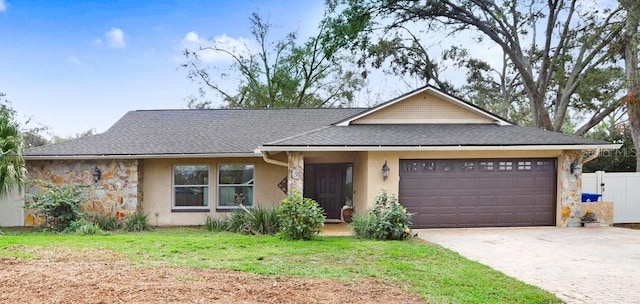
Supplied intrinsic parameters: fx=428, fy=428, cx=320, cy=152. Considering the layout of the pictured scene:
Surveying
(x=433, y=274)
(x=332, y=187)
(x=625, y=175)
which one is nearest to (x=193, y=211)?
(x=332, y=187)

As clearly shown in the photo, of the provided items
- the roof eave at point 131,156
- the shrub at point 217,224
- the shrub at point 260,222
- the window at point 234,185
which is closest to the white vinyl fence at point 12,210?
the roof eave at point 131,156

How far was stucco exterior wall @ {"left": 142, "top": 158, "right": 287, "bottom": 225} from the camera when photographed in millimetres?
13484

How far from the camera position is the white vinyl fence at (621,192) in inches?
571

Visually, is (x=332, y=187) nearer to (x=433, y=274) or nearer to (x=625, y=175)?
(x=433, y=274)

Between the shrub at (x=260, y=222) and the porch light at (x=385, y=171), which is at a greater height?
the porch light at (x=385, y=171)

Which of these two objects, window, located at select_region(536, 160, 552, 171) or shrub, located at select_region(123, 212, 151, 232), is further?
window, located at select_region(536, 160, 552, 171)

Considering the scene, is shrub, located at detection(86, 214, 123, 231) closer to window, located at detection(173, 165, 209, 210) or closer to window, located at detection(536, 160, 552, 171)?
window, located at detection(173, 165, 209, 210)

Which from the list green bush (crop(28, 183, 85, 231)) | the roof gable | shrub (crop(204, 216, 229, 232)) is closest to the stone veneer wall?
green bush (crop(28, 183, 85, 231))

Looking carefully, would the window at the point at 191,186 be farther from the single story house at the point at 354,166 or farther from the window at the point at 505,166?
the window at the point at 505,166

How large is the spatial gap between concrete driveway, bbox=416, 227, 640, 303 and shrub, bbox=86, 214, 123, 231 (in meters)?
8.57

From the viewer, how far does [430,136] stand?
12.3 meters

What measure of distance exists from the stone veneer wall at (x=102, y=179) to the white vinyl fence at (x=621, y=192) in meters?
14.9

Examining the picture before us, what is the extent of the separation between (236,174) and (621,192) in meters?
13.0

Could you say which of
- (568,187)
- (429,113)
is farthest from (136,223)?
(568,187)
